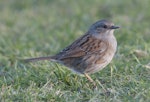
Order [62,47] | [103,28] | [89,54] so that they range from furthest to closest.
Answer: [62,47], [103,28], [89,54]

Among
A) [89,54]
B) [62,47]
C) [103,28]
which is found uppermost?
[103,28]

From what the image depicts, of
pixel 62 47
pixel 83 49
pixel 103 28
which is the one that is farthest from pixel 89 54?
pixel 62 47

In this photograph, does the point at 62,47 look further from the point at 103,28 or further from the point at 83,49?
the point at 83,49

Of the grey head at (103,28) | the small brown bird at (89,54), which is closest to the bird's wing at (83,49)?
the small brown bird at (89,54)

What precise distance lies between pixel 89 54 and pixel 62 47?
2.66 m

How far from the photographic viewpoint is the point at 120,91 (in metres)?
7.46

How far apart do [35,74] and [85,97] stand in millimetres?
1118

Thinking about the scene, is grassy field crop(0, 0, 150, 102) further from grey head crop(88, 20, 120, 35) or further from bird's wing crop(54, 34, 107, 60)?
grey head crop(88, 20, 120, 35)

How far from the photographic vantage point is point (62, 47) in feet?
35.5

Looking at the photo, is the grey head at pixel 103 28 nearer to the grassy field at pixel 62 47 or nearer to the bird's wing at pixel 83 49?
the bird's wing at pixel 83 49

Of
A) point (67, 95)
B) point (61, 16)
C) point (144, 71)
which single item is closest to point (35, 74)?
point (67, 95)

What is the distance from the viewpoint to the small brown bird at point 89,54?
809 centimetres

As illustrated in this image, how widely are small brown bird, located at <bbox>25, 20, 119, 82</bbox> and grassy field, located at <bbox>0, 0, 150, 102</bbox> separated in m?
0.14

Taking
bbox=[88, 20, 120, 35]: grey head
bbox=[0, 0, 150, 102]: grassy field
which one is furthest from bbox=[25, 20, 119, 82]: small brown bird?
bbox=[0, 0, 150, 102]: grassy field
